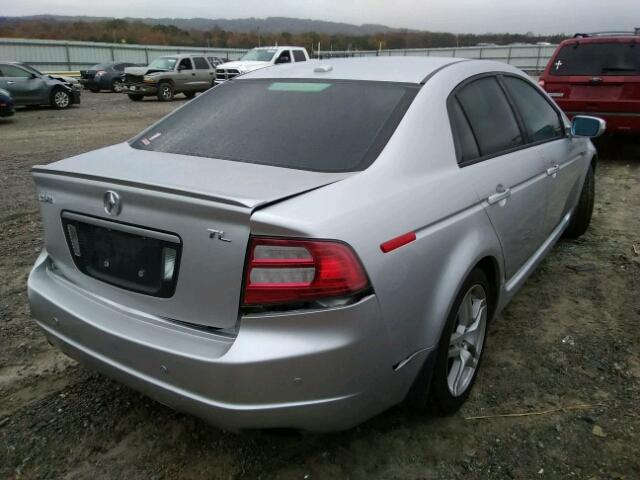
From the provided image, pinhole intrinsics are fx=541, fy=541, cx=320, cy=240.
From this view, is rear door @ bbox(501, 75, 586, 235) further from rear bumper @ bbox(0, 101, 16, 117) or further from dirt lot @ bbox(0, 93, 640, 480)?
rear bumper @ bbox(0, 101, 16, 117)

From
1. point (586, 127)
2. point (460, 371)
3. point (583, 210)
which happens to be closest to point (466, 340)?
point (460, 371)

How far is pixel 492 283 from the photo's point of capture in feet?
9.03

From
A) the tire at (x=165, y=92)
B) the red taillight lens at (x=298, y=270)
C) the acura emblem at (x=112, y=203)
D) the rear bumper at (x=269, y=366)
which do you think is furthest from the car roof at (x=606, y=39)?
the tire at (x=165, y=92)

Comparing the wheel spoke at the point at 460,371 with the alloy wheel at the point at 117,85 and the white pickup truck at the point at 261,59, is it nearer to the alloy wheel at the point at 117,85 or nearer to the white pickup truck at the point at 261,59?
the white pickup truck at the point at 261,59

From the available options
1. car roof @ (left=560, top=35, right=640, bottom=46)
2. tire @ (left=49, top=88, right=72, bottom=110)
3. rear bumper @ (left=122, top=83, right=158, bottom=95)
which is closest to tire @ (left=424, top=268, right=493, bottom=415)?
car roof @ (left=560, top=35, right=640, bottom=46)

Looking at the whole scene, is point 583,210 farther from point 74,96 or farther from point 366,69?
point 74,96

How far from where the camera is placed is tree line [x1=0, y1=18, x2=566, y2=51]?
148 ft

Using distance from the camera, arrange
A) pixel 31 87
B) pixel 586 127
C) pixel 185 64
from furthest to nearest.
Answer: pixel 185 64 → pixel 31 87 → pixel 586 127

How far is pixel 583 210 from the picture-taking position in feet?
15.8

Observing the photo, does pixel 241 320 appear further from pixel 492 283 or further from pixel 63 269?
pixel 492 283

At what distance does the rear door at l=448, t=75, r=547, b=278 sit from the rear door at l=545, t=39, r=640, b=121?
5.42 m

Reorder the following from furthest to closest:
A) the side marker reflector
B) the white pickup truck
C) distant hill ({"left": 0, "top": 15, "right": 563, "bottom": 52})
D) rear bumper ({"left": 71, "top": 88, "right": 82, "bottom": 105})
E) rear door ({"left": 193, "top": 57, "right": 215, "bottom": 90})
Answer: distant hill ({"left": 0, "top": 15, "right": 563, "bottom": 52}), rear door ({"left": 193, "top": 57, "right": 215, "bottom": 90}), the white pickup truck, rear bumper ({"left": 71, "top": 88, "right": 82, "bottom": 105}), the side marker reflector

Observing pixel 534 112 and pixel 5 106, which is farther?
pixel 5 106

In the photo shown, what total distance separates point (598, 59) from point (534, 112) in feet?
18.2
